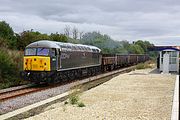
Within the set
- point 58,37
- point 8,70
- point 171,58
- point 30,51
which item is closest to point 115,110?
point 30,51

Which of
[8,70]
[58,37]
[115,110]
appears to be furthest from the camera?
[58,37]

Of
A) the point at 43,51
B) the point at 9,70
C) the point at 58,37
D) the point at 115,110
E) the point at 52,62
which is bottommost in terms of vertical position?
the point at 115,110

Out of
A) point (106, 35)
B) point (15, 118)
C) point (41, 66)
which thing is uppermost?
point (106, 35)

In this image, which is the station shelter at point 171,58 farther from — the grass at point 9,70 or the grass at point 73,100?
the grass at point 73,100

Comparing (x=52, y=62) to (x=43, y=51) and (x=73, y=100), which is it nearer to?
(x=43, y=51)

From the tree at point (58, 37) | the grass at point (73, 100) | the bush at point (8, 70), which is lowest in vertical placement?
the grass at point (73, 100)

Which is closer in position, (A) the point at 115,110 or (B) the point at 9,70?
(A) the point at 115,110

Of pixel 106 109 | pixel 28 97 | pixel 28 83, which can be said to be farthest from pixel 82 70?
pixel 106 109

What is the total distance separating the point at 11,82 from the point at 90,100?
33.7 ft

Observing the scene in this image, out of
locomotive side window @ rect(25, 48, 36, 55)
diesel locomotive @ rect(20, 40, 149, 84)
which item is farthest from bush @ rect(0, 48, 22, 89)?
locomotive side window @ rect(25, 48, 36, 55)

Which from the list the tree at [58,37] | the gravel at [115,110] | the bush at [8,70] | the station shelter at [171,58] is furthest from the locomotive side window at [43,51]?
the tree at [58,37]

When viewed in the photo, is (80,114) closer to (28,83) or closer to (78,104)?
(78,104)

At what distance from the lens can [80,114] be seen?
10406 millimetres

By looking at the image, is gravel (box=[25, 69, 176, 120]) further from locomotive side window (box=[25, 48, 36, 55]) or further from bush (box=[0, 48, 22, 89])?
bush (box=[0, 48, 22, 89])
